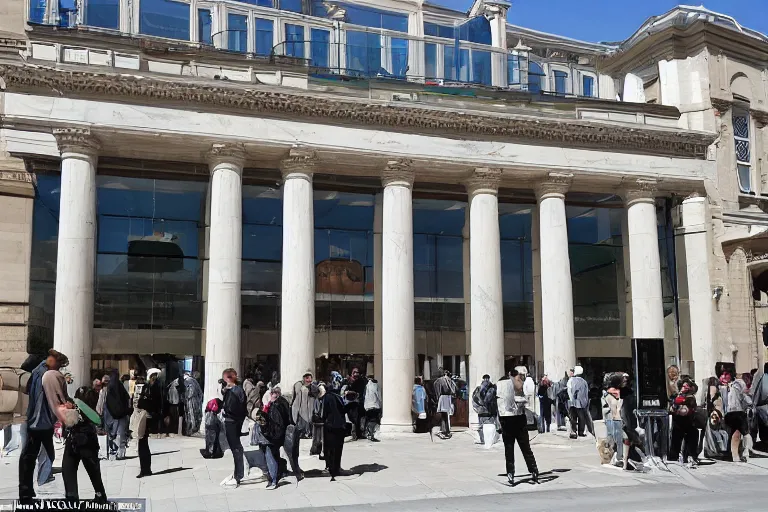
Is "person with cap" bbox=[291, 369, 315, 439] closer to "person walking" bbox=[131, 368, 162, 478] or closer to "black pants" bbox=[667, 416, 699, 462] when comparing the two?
"person walking" bbox=[131, 368, 162, 478]

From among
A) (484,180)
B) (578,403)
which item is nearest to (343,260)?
(484,180)

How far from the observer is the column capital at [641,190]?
85.5 feet

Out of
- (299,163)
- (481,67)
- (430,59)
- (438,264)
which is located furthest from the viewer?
(481,67)

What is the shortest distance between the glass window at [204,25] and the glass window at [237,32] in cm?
75

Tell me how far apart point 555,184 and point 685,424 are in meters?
12.2

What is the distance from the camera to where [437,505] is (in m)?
11.2

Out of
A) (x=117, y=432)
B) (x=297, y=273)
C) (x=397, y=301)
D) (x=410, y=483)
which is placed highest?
(x=297, y=273)

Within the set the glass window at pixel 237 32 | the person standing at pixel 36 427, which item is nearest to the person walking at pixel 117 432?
the person standing at pixel 36 427

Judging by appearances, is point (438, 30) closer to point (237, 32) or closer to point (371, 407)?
point (237, 32)

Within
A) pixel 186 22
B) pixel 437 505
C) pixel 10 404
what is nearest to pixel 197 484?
pixel 437 505

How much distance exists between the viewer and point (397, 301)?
75.3 ft

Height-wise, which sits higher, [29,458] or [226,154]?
[226,154]

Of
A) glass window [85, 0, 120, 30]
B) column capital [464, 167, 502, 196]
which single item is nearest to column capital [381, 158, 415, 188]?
column capital [464, 167, 502, 196]

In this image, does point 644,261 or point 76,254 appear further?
point 644,261
